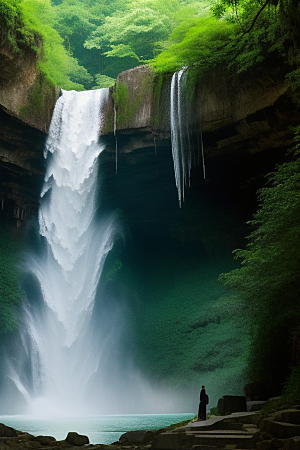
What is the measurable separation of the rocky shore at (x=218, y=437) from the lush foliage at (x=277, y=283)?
10.1 ft

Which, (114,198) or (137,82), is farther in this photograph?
(114,198)

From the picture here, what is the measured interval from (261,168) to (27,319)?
1144 cm

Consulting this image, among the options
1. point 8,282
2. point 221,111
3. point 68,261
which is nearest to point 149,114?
point 221,111

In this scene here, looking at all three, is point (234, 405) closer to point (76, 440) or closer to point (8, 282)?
point (76, 440)

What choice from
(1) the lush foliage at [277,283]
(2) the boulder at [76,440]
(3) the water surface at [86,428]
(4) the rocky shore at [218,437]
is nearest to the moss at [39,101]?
(1) the lush foliage at [277,283]

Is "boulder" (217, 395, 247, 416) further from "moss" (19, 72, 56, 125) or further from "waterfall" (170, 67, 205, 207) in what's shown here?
"moss" (19, 72, 56, 125)

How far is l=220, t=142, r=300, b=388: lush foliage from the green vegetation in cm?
1053

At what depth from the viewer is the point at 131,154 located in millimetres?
19906

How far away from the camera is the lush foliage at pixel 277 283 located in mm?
10875

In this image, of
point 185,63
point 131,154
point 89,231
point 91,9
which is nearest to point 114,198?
point 89,231

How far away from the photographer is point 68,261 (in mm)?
21078

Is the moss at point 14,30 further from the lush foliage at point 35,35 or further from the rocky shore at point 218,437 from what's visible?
the rocky shore at point 218,437

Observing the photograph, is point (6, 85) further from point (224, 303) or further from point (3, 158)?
point (224, 303)

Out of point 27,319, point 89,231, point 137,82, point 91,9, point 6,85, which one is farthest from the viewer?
point 91,9
